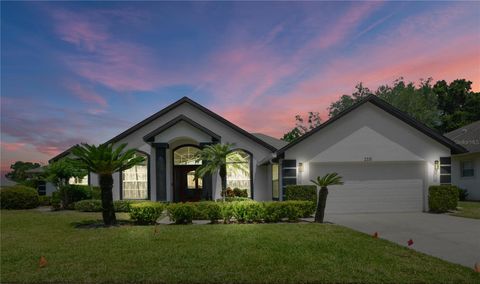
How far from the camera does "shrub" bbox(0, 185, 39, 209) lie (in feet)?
67.6

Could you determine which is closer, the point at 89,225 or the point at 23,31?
the point at 23,31

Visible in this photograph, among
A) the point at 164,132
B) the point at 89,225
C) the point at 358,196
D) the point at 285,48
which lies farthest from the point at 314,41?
the point at 89,225

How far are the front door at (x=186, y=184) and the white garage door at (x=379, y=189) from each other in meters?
8.20

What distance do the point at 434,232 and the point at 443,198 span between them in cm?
636

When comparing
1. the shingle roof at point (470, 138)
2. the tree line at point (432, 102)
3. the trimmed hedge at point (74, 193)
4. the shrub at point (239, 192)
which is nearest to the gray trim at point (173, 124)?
the shrub at point (239, 192)

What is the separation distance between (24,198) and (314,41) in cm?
1845

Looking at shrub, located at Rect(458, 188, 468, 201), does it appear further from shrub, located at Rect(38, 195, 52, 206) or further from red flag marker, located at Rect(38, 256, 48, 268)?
shrub, located at Rect(38, 195, 52, 206)

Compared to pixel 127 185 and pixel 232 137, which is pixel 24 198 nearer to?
pixel 127 185

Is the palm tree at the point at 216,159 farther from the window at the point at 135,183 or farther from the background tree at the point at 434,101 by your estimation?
the background tree at the point at 434,101

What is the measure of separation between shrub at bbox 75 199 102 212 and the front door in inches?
202

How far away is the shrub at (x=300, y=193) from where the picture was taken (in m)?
16.4

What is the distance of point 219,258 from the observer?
7.72 m

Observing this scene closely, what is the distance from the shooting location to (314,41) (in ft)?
49.8

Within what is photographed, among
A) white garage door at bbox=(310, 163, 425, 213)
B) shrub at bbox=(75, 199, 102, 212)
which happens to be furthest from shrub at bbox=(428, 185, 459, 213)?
shrub at bbox=(75, 199, 102, 212)
